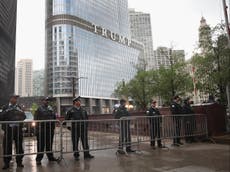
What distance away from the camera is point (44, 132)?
22.2ft

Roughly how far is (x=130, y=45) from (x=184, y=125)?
119 metres

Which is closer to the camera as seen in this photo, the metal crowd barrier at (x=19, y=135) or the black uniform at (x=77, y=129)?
the metal crowd barrier at (x=19, y=135)

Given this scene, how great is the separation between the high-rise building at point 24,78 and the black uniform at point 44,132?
136088 millimetres

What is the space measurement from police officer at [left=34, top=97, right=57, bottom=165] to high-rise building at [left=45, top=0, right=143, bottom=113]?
72.6 metres

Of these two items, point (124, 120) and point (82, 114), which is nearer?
point (82, 114)

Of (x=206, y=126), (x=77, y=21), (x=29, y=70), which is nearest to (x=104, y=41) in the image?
(x=77, y=21)

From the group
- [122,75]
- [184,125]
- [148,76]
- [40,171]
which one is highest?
[122,75]

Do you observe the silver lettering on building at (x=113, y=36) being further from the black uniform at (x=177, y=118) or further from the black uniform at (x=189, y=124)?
the black uniform at (x=177, y=118)

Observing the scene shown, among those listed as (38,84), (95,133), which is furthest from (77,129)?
(38,84)

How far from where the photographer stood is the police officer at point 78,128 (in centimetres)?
702

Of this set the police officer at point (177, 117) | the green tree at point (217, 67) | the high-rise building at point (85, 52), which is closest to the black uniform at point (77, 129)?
the police officer at point (177, 117)

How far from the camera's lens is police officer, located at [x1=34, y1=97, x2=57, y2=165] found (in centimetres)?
664

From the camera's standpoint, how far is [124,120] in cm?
812

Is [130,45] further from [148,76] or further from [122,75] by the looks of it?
[148,76]
